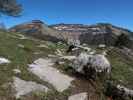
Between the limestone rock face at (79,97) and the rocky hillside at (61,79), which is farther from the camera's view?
the limestone rock face at (79,97)

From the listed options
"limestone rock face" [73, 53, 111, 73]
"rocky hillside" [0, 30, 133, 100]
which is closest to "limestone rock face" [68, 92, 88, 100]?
"rocky hillside" [0, 30, 133, 100]

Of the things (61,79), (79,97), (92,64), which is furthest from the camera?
(92,64)

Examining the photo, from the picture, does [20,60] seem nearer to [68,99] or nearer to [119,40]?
[68,99]

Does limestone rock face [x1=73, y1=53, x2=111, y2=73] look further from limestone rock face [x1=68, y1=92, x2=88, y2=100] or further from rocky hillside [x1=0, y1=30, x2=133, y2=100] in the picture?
limestone rock face [x1=68, y1=92, x2=88, y2=100]

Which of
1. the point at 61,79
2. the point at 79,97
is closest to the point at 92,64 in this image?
the point at 61,79

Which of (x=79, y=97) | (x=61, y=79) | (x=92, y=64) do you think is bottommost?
(x=79, y=97)

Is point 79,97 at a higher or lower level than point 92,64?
lower

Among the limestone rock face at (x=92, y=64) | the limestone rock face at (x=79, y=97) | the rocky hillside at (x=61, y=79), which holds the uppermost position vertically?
the limestone rock face at (x=92, y=64)

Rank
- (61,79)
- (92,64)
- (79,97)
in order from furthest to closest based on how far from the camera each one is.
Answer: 1. (92,64)
2. (61,79)
3. (79,97)

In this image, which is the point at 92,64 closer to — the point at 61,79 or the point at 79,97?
the point at 61,79

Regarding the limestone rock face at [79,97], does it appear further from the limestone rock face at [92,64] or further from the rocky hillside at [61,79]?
the limestone rock face at [92,64]

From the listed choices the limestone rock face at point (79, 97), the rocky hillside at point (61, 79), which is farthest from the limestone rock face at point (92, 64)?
the limestone rock face at point (79, 97)

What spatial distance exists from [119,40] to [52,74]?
50.1 m

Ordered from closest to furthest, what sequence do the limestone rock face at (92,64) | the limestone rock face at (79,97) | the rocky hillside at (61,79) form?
the rocky hillside at (61,79) → the limestone rock face at (79,97) → the limestone rock face at (92,64)
